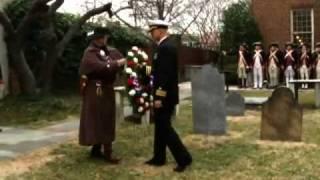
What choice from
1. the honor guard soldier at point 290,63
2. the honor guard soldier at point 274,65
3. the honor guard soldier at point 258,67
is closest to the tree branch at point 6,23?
the honor guard soldier at point 290,63

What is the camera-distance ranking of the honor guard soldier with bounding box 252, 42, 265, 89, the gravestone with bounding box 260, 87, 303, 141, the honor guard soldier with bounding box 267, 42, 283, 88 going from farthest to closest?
the honor guard soldier with bounding box 252, 42, 265, 89 → the honor guard soldier with bounding box 267, 42, 283, 88 → the gravestone with bounding box 260, 87, 303, 141

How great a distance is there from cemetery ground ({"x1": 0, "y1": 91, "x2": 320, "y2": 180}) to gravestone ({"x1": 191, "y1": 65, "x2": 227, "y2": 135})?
0.26m

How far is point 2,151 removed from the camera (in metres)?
11.0

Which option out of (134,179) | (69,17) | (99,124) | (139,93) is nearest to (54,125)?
(139,93)

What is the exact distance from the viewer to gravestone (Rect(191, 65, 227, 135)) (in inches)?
496

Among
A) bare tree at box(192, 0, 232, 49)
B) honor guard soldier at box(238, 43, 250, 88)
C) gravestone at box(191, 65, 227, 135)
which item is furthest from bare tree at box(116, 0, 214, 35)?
gravestone at box(191, 65, 227, 135)

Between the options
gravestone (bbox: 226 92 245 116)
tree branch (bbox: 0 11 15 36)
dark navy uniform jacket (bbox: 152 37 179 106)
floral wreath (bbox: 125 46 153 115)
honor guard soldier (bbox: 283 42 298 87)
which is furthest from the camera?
honor guard soldier (bbox: 283 42 298 87)

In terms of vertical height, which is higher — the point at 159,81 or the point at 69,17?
the point at 69,17

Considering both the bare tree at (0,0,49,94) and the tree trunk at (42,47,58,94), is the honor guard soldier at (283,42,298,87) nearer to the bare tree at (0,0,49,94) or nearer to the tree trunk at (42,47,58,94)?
the tree trunk at (42,47,58,94)

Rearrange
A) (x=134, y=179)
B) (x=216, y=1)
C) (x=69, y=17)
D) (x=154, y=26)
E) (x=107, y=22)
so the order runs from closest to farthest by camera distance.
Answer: (x=134, y=179) < (x=154, y=26) < (x=69, y=17) < (x=107, y=22) < (x=216, y=1)

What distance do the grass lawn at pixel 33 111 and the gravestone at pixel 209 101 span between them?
361 centimetres

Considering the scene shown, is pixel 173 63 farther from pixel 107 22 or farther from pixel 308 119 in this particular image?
pixel 107 22

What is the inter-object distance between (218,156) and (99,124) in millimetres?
1903

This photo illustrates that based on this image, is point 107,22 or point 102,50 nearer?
point 102,50
